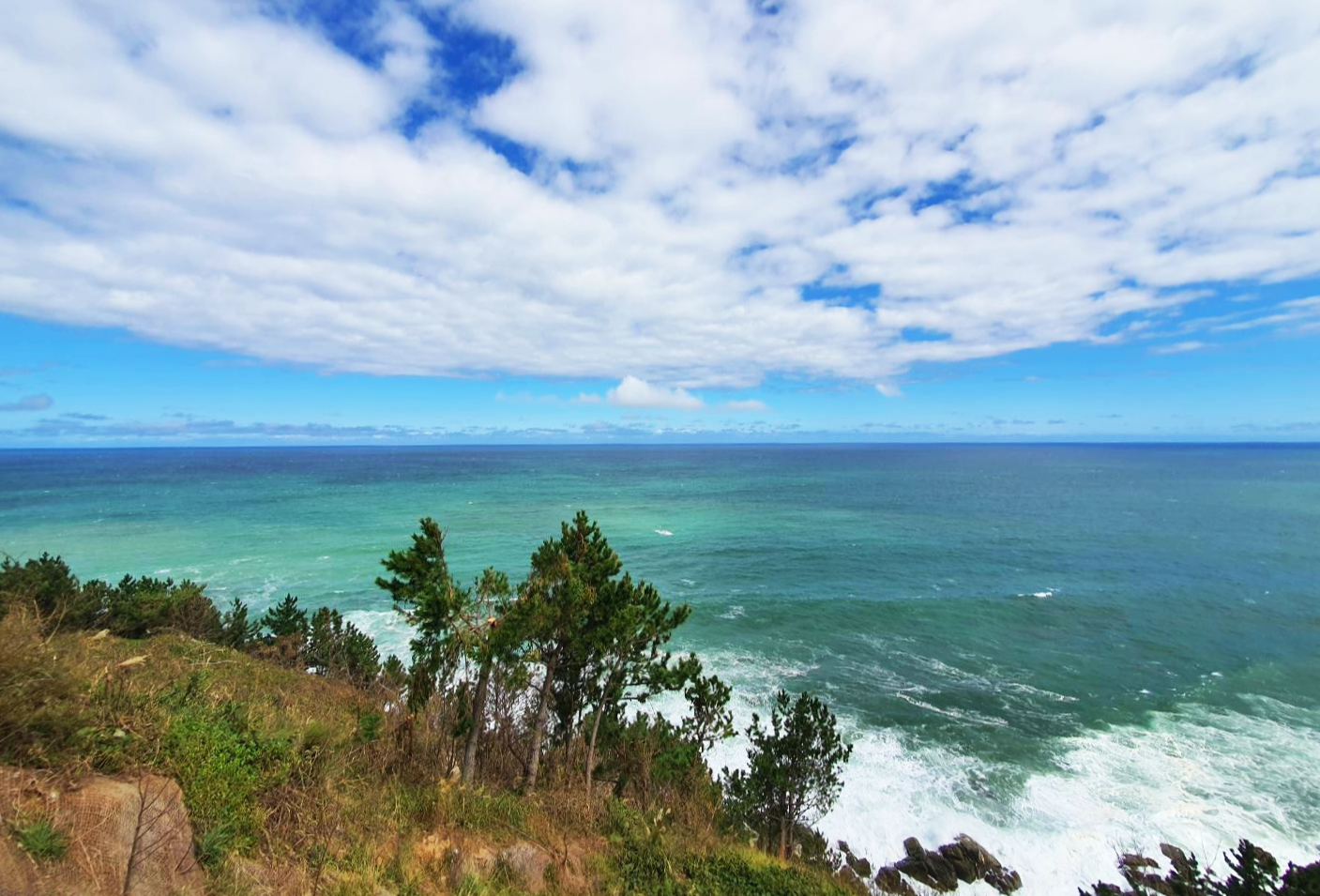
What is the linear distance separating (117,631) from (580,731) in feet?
68.1

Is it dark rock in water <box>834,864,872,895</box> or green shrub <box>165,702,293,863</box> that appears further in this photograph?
dark rock in water <box>834,864,872,895</box>

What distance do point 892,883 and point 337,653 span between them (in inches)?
903

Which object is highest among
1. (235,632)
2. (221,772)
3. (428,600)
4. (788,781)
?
(428,600)

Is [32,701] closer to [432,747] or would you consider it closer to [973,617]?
[432,747]

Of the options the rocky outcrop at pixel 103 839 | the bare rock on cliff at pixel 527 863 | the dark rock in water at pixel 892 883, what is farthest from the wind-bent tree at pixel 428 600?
the dark rock in water at pixel 892 883

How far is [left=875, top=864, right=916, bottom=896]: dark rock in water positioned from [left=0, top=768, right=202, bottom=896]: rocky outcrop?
19102mm

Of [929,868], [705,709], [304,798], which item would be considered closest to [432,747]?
[304,798]

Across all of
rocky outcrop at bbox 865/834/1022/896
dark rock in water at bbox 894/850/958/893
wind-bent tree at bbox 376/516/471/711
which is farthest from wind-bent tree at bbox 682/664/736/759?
dark rock in water at bbox 894/850/958/893

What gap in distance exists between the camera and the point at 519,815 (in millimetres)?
11859

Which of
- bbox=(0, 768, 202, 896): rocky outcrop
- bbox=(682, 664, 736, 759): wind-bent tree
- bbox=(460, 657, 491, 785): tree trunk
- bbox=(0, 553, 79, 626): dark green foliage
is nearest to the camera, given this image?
bbox=(0, 768, 202, 896): rocky outcrop

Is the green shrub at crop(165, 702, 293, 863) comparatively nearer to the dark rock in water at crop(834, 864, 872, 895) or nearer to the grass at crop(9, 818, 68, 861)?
the grass at crop(9, 818, 68, 861)

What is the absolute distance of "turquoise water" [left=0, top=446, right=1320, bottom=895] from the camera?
22.2m

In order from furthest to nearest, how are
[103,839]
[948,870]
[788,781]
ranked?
[948,870] → [788,781] → [103,839]

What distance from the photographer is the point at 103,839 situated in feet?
22.1
